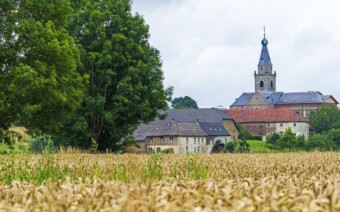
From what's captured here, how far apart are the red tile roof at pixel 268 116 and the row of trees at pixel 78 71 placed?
115834 mm

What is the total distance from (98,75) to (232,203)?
42.8 metres

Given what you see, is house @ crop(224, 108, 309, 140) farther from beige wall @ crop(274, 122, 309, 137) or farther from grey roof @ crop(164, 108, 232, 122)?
grey roof @ crop(164, 108, 232, 122)

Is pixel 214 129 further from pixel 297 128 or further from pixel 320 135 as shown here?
pixel 297 128

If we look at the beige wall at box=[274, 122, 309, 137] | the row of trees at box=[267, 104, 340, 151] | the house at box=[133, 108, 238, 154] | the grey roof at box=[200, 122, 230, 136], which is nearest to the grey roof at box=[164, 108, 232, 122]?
the house at box=[133, 108, 238, 154]

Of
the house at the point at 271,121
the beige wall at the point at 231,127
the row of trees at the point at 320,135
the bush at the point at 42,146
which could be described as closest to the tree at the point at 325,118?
the row of trees at the point at 320,135

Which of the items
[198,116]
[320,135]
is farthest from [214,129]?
[320,135]

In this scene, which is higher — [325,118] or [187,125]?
[325,118]

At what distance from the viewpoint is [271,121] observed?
16575cm

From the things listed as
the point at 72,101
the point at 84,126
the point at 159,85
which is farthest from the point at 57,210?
the point at 159,85

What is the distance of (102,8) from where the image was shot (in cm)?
4988

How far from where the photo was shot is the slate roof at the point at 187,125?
366 feet

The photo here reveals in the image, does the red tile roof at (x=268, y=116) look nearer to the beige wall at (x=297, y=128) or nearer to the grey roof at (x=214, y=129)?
the beige wall at (x=297, y=128)

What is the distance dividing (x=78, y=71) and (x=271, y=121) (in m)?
124

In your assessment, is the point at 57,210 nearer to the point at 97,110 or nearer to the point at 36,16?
the point at 36,16
